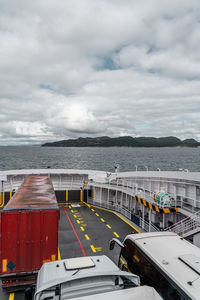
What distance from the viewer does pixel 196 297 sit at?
4.50 m

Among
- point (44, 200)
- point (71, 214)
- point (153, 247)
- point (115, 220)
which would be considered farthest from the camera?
point (71, 214)

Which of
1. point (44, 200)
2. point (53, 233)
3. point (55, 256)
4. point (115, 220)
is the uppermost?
point (44, 200)

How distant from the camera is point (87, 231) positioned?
52.9ft

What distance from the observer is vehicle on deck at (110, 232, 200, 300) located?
5.08 m

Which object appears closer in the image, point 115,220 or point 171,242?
point 171,242

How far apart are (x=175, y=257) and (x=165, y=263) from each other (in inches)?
17.8

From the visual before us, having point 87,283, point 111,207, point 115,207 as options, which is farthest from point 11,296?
point 111,207

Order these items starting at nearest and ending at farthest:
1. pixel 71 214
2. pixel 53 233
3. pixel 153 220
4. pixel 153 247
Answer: pixel 153 247 < pixel 53 233 < pixel 153 220 < pixel 71 214

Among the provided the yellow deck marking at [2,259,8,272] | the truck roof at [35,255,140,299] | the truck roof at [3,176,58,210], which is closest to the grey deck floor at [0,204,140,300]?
the yellow deck marking at [2,259,8,272]

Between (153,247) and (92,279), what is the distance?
8.29ft

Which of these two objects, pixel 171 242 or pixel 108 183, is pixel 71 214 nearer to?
pixel 108 183

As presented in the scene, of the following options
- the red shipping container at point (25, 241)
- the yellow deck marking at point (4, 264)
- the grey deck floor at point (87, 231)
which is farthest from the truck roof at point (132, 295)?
the grey deck floor at point (87, 231)

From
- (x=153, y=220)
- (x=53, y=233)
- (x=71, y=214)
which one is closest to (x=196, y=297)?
(x=53, y=233)

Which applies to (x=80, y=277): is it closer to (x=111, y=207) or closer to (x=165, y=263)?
(x=165, y=263)
